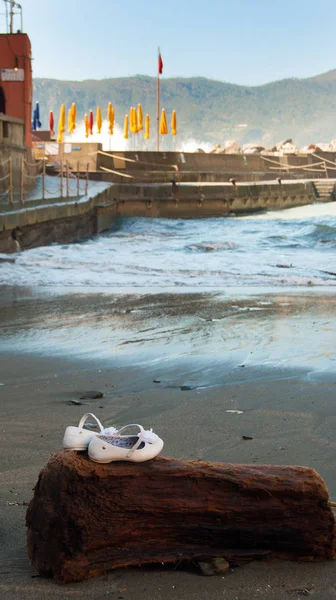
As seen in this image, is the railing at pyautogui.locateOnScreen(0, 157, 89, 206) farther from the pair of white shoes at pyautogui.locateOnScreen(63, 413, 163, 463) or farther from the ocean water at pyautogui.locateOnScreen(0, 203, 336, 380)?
the pair of white shoes at pyautogui.locateOnScreen(63, 413, 163, 463)

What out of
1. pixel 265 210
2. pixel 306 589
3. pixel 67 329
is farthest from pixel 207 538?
pixel 265 210

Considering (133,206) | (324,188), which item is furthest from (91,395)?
(324,188)

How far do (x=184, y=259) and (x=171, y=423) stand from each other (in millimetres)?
12959

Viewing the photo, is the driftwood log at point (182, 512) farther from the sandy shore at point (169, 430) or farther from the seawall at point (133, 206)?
the seawall at point (133, 206)

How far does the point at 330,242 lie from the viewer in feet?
77.5

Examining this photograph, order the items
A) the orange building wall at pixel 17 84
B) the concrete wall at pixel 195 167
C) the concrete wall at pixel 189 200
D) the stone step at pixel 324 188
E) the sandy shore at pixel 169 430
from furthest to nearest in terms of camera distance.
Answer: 1. the stone step at pixel 324 188
2. the concrete wall at pixel 195 167
3. the concrete wall at pixel 189 200
4. the orange building wall at pixel 17 84
5. the sandy shore at pixel 169 430

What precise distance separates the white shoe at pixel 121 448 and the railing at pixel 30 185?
46.1 feet

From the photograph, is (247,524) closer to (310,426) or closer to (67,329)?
(310,426)

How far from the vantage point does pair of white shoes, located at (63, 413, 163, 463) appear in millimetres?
2830

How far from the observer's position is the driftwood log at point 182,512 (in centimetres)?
280

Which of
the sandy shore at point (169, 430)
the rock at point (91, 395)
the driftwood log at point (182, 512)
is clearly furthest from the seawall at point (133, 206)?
the driftwood log at point (182, 512)

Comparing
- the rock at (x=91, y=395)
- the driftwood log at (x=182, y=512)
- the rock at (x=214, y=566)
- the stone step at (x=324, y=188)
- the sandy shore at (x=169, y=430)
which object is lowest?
the stone step at (x=324, y=188)

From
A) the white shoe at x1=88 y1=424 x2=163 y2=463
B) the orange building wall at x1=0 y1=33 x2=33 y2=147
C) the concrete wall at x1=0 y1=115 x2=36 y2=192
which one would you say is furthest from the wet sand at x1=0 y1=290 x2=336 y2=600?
the orange building wall at x1=0 y1=33 x2=33 y2=147

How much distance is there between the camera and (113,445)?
2850 millimetres
